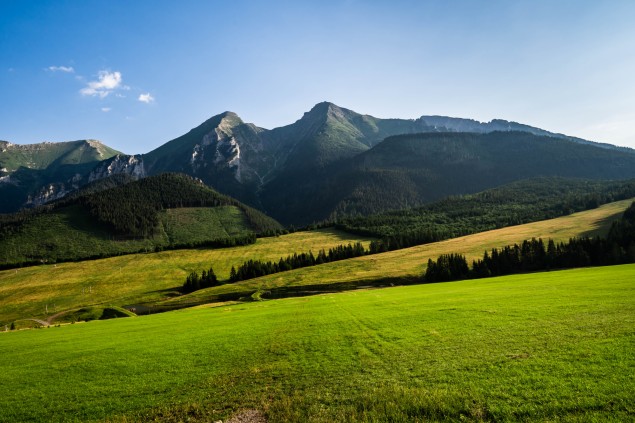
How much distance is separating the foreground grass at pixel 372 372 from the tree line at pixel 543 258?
82592 millimetres

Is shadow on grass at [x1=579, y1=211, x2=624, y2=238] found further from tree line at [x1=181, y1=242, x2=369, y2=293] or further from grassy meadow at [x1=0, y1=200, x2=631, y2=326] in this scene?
tree line at [x1=181, y1=242, x2=369, y2=293]

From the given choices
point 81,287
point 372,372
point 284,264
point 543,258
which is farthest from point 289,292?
point 81,287

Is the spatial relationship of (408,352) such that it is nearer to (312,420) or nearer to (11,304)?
(312,420)

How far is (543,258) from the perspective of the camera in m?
110

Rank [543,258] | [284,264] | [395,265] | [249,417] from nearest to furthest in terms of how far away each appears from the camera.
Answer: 1. [249,417]
2. [543,258]
3. [395,265]
4. [284,264]

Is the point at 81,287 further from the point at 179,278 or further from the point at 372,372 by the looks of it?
the point at 372,372

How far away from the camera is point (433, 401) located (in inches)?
581

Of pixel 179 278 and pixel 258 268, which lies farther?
pixel 179 278

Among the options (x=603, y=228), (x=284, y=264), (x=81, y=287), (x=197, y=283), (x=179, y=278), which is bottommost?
(x=197, y=283)

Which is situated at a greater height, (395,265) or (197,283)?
(395,265)

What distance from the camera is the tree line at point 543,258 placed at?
9994 cm

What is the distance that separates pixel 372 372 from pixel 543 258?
113 meters

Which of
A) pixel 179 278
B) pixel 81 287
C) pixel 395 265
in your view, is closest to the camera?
pixel 395 265

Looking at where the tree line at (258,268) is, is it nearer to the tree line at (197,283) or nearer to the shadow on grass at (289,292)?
the tree line at (197,283)
